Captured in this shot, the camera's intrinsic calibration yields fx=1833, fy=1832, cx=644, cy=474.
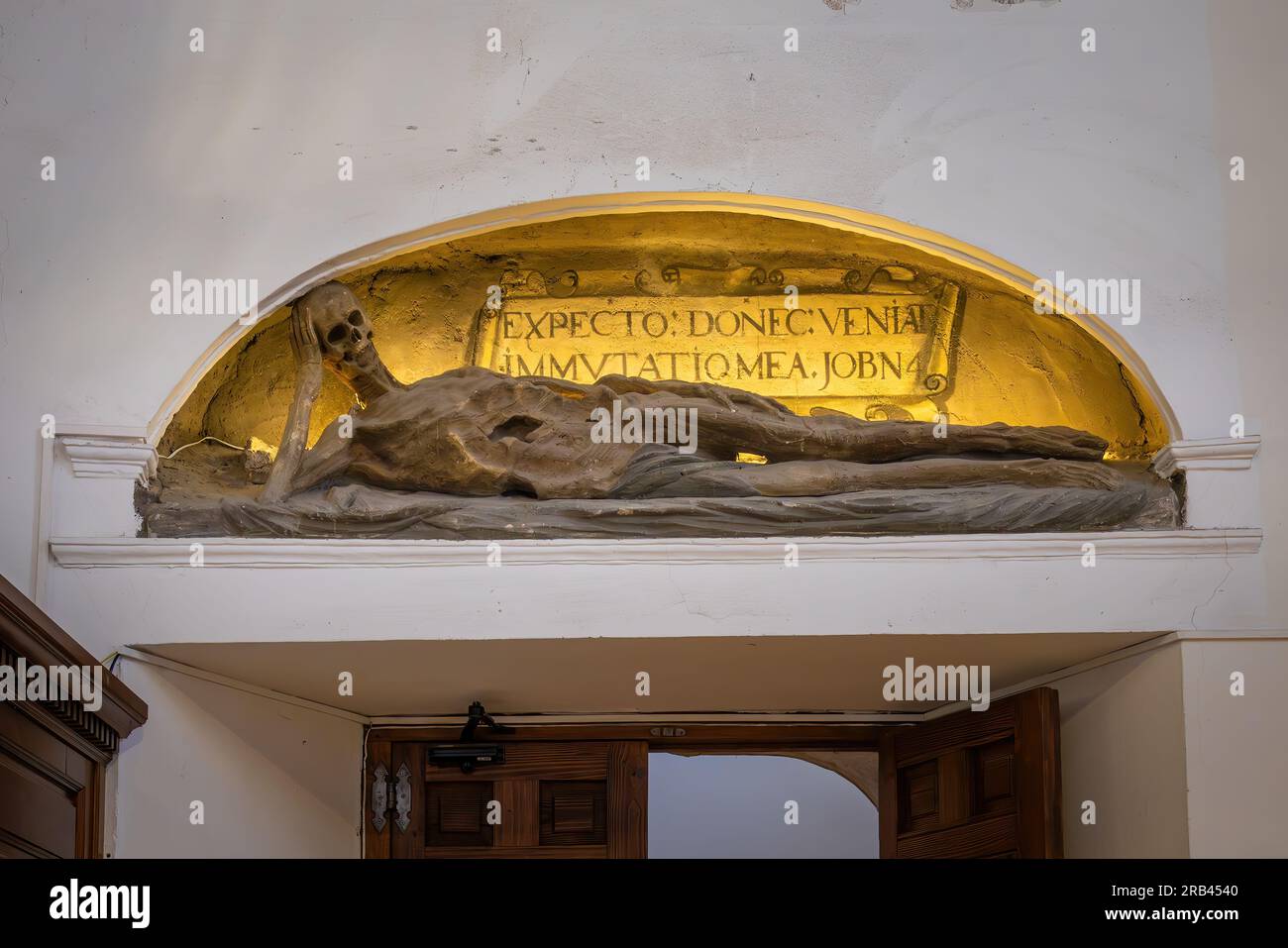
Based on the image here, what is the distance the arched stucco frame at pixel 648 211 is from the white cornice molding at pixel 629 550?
17.0 inches

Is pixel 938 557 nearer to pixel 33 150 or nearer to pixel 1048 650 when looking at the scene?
pixel 1048 650

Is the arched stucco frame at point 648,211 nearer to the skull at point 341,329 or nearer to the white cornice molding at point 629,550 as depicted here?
the skull at point 341,329

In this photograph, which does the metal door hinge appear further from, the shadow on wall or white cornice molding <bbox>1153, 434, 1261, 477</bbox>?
the shadow on wall

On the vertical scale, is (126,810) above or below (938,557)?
below

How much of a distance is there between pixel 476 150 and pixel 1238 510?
2.77m

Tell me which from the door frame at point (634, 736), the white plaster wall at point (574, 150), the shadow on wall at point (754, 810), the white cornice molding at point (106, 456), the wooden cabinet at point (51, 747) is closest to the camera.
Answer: the wooden cabinet at point (51, 747)

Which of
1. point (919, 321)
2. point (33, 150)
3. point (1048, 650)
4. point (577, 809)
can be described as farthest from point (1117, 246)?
point (33, 150)

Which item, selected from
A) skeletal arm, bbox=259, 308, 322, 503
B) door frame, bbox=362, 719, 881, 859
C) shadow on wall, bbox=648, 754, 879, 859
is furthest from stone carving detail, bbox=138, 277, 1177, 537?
shadow on wall, bbox=648, 754, 879, 859

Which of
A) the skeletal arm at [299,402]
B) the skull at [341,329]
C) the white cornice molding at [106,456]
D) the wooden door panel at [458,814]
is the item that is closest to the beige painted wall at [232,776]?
the wooden door panel at [458,814]

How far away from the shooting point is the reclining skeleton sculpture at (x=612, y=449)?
6.01 meters

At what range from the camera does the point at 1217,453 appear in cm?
584

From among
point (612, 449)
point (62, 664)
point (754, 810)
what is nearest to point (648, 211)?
point (612, 449)

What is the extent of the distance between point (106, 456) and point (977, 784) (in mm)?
3186
